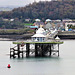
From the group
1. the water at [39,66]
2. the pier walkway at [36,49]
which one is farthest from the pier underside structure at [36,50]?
the water at [39,66]

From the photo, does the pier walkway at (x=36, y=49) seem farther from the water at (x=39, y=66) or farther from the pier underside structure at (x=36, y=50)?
the water at (x=39, y=66)

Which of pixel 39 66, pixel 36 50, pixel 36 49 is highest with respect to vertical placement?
pixel 36 49

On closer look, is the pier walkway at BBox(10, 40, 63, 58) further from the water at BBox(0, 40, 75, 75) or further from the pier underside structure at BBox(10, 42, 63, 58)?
the water at BBox(0, 40, 75, 75)

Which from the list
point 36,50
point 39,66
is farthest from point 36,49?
point 39,66

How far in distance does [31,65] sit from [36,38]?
10.7m

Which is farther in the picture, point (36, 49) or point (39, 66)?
point (36, 49)

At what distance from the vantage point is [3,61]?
57625 millimetres

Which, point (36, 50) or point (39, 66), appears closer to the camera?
point (39, 66)

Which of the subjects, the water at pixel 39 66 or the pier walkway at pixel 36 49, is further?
the pier walkway at pixel 36 49

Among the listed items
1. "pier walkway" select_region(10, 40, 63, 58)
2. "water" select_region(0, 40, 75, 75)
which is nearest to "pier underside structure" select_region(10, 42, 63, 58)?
"pier walkway" select_region(10, 40, 63, 58)

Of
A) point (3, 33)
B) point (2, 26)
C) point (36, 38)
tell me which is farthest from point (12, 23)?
point (36, 38)

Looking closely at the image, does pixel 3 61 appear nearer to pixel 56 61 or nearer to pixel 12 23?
pixel 56 61

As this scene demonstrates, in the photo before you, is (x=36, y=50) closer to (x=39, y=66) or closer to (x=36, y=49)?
(x=36, y=49)

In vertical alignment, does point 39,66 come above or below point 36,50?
below
